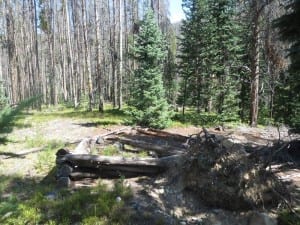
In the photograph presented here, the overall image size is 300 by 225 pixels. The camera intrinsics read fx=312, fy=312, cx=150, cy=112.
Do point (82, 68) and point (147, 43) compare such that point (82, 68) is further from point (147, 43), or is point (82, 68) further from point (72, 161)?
point (72, 161)

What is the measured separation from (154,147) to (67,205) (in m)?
3.59

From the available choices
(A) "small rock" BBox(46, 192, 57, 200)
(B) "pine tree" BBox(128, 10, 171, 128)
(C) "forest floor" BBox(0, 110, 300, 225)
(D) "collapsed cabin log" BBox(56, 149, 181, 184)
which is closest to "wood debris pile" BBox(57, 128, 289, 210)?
(D) "collapsed cabin log" BBox(56, 149, 181, 184)

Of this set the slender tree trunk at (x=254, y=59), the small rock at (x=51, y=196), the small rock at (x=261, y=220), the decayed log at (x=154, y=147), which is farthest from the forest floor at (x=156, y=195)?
the slender tree trunk at (x=254, y=59)

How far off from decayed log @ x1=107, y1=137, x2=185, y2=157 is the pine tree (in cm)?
467

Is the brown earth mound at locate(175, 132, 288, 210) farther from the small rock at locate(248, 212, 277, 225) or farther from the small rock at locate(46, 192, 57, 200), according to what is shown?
the small rock at locate(46, 192, 57, 200)

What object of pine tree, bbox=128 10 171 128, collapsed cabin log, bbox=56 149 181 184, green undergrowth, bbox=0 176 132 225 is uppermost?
pine tree, bbox=128 10 171 128

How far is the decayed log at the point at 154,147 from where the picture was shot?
322 inches

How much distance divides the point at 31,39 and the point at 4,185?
35.5m

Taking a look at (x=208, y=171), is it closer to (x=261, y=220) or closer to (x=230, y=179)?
(x=230, y=179)

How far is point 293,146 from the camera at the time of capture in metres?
7.65

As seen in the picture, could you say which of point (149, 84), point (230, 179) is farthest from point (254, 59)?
point (230, 179)

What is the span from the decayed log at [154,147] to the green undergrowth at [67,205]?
2.04m

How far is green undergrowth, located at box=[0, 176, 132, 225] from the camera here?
5.14 meters

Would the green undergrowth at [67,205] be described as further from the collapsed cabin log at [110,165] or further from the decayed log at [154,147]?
the decayed log at [154,147]
